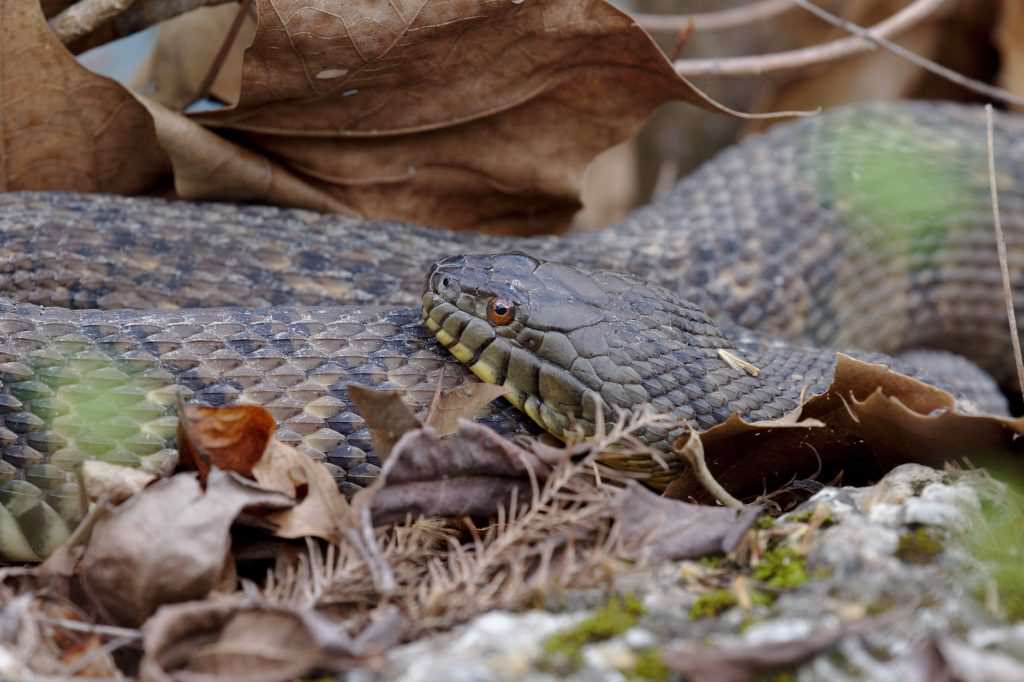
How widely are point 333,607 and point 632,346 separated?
143 centimetres

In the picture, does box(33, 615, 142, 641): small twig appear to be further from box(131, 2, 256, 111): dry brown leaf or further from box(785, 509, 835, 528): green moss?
box(131, 2, 256, 111): dry brown leaf

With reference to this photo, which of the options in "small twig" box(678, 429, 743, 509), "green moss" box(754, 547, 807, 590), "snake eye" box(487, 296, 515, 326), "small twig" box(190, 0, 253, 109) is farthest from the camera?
"small twig" box(190, 0, 253, 109)

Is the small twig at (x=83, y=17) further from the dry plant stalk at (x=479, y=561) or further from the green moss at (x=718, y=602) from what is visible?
the green moss at (x=718, y=602)

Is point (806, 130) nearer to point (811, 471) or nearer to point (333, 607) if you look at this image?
point (811, 471)

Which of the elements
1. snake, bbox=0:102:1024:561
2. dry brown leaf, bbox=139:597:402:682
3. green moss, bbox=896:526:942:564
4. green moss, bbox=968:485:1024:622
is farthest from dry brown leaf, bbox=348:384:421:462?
green moss, bbox=968:485:1024:622

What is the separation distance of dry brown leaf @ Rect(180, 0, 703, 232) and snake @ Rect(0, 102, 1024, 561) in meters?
0.23

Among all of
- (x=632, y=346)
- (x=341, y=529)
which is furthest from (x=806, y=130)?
Result: (x=341, y=529)

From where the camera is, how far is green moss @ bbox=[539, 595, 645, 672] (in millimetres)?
2207

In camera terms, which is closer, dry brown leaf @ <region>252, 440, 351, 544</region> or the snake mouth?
dry brown leaf @ <region>252, 440, 351, 544</region>

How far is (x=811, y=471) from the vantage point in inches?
130

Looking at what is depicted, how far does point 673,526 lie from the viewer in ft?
8.76

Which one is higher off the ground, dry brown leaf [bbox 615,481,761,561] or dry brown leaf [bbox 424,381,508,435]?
dry brown leaf [bbox 615,481,761,561]

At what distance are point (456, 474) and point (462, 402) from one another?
1.83 ft

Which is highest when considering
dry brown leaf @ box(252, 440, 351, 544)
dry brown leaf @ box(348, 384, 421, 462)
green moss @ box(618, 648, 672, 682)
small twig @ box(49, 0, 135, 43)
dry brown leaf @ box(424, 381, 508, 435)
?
small twig @ box(49, 0, 135, 43)
